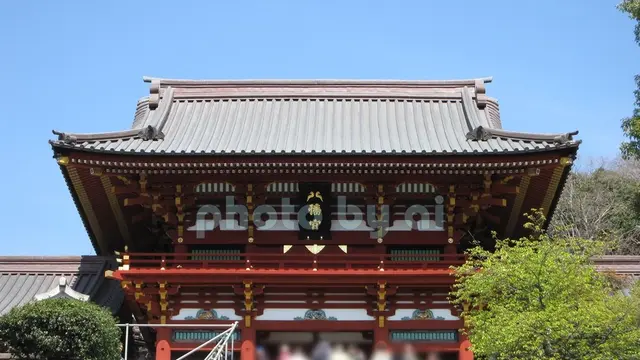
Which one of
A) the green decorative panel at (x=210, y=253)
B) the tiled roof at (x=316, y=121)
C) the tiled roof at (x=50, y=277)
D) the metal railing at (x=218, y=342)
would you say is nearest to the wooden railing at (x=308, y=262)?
the green decorative panel at (x=210, y=253)

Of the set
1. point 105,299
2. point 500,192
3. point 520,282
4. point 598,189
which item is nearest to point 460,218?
point 500,192

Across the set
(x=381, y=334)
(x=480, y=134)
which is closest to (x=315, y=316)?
(x=381, y=334)

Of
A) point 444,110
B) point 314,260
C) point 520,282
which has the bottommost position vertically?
point 520,282

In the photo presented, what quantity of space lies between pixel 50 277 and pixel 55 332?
6.24m

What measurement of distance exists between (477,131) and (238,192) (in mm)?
5571

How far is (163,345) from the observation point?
62.6ft

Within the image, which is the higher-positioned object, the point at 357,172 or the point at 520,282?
the point at 357,172

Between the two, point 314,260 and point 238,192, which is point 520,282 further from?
point 238,192

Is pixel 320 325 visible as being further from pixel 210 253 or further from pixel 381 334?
pixel 210 253

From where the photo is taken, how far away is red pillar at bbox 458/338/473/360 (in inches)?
742

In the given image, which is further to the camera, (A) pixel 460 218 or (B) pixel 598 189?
(B) pixel 598 189

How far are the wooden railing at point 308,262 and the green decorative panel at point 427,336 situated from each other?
1389 mm

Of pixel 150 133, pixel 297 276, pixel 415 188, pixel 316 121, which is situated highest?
pixel 316 121

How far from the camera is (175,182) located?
774 inches
